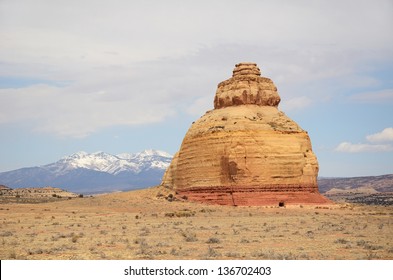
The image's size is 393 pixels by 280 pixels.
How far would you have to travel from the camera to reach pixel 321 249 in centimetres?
2095

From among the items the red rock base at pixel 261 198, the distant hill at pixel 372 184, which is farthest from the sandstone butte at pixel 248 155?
the distant hill at pixel 372 184

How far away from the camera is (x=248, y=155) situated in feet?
192

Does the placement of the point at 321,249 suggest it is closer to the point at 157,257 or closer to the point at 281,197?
the point at 157,257

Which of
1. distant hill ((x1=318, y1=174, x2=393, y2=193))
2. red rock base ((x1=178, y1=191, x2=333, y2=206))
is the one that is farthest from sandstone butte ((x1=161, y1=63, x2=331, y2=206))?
distant hill ((x1=318, y1=174, x2=393, y2=193))

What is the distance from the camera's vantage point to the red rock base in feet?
185

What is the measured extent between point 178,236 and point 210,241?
323 cm

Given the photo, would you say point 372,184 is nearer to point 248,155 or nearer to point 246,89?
point 246,89

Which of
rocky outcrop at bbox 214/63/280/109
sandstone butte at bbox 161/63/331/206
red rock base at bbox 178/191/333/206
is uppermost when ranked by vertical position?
rocky outcrop at bbox 214/63/280/109

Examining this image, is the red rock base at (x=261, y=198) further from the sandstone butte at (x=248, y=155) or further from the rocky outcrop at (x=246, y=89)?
the rocky outcrop at (x=246, y=89)

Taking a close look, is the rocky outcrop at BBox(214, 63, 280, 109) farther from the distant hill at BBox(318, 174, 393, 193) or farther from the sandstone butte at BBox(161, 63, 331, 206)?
the distant hill at BBox(318, 174, 393, 193)

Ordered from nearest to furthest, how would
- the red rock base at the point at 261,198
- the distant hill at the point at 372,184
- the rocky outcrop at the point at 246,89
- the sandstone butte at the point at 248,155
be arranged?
the red rock base at the point at 261,198, the sandstone butte at the point at 248,155, the rocky outcrop at the point at 246,89, the distant hill at the point at 372,184

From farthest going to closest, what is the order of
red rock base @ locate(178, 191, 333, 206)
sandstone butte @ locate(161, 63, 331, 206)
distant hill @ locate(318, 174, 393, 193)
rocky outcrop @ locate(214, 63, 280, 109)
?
distant hill @ locate(318, 174, 393, 193) → rocky outcrop @ locate(214, 63, 280, 109) → sandstone butte @ locate(161, 63, 331, 206) → red rock base @ locate(178, 191, 333, 206)

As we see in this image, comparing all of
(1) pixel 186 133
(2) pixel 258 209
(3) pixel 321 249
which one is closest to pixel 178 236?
(3) pixel 321 249

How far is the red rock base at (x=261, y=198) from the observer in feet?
185
